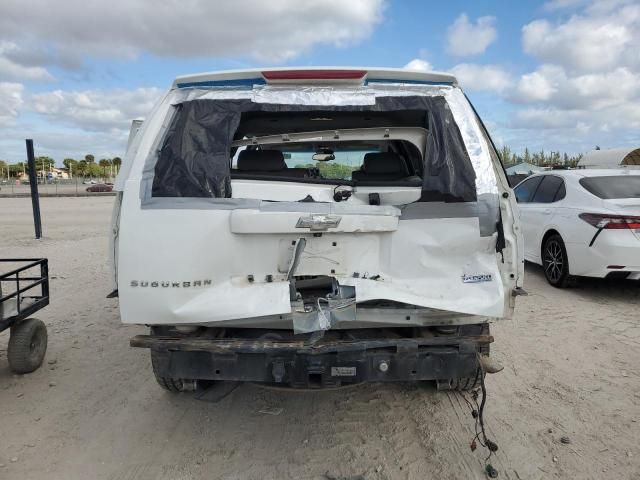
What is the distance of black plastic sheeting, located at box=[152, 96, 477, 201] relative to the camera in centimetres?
293

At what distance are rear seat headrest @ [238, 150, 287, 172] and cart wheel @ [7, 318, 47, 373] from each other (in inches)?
97.0

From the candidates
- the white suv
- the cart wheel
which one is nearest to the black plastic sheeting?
the white suv

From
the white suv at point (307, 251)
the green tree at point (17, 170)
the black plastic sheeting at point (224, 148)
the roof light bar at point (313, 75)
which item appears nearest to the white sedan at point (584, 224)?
the white suv at point (307, 251)

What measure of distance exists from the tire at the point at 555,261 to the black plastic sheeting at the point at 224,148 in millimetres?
4636

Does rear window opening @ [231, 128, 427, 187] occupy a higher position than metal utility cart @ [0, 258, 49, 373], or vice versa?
rear window opening @ [231, 128, 427, 187]

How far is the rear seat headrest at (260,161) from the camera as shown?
396cm

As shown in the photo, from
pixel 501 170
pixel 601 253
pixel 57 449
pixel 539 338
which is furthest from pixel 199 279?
pixel 601 253

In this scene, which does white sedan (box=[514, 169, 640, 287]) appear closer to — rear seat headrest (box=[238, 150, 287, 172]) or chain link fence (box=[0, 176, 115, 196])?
rear seat headrest (box=[238, 150, 287, 172])

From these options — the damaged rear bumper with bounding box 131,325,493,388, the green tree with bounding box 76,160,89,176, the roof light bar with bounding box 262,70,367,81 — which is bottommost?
the damaged rear bumper with bounding box 131,325,493,388

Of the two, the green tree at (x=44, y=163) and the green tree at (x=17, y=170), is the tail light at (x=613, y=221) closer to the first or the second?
the green tree at (x=44, y=163)

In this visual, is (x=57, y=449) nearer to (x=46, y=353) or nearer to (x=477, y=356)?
(x=46, y=353)

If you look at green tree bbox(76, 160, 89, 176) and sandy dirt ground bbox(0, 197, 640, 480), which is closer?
sandy dirt ground bbox(0, 197, 640, 480)

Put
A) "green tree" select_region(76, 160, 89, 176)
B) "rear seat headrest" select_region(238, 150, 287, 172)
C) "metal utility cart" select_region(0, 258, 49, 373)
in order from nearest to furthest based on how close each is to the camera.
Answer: "rear seat headrest" select_region(238, 150, 287, 172), "metal utility cart" select_region(0, 258, 49, 373), "green tree" select_region(76, 160, 89, 176)

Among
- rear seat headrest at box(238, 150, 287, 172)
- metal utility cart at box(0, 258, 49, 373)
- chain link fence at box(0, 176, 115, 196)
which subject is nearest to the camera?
rear seat headrest at box(238, 150, 287, 172)
